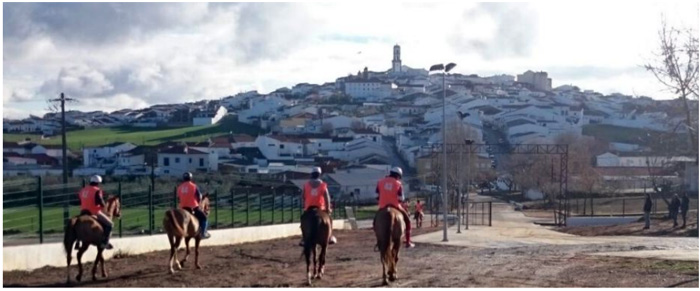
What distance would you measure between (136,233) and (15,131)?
4845 cm

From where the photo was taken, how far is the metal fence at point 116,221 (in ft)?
72.0

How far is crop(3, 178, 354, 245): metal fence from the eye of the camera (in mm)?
21953

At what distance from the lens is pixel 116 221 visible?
2491 cm

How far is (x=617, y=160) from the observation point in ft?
334

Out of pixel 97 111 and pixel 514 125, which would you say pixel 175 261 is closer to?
pixel 97 111

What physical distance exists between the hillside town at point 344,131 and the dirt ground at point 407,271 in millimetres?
13438

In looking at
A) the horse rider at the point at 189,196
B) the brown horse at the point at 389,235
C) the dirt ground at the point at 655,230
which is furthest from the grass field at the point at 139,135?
the brown horse at the point at 389,235

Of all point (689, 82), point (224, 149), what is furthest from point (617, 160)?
point (689, 82)

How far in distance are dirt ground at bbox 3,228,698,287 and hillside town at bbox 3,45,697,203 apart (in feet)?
44.1

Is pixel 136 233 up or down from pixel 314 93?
down

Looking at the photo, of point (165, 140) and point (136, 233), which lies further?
point (165, 140)

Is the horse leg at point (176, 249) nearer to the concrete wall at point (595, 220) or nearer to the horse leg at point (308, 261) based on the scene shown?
the horse leg at point (308, 261)

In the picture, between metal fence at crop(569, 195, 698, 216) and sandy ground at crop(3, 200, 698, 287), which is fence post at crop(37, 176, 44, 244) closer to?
sandy ground at crop(3, 200, 698, 287)

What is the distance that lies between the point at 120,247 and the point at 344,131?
101994mm
